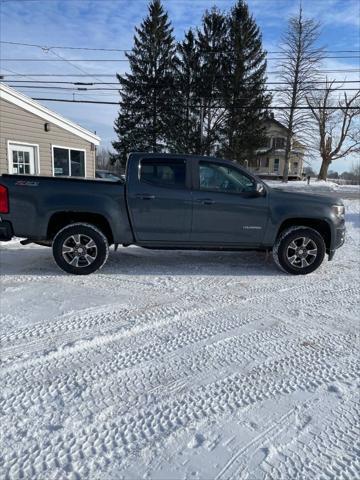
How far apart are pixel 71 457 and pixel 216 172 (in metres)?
4.27

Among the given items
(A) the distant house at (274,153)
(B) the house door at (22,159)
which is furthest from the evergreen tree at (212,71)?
(B) the house door at (22,159)

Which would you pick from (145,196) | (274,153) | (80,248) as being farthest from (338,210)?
(274,153)

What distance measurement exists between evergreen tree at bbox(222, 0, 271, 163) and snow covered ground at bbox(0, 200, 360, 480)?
1255 inches

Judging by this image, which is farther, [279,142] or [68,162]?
[279,142]

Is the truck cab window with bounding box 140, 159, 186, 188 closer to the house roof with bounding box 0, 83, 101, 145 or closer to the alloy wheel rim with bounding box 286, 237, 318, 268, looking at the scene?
the alloy wheel rim with bounding box 286, 237, 318, 268

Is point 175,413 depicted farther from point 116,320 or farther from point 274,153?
point 274,153

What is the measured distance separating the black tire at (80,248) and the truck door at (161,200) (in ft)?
1.90

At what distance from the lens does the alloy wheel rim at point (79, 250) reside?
5.19 meters

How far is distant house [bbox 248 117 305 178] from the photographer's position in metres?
37.1

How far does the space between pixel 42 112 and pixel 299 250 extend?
36.8 feet

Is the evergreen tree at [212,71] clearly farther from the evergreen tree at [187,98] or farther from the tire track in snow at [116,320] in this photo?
the tire track in snow at [116,320]

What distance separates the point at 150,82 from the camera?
114 feet

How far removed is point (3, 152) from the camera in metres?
11.8

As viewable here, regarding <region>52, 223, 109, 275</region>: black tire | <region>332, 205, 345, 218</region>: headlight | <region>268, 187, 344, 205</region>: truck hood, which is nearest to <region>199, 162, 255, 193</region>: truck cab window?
<region>268, 187, 344, 205</region>: truck hood
